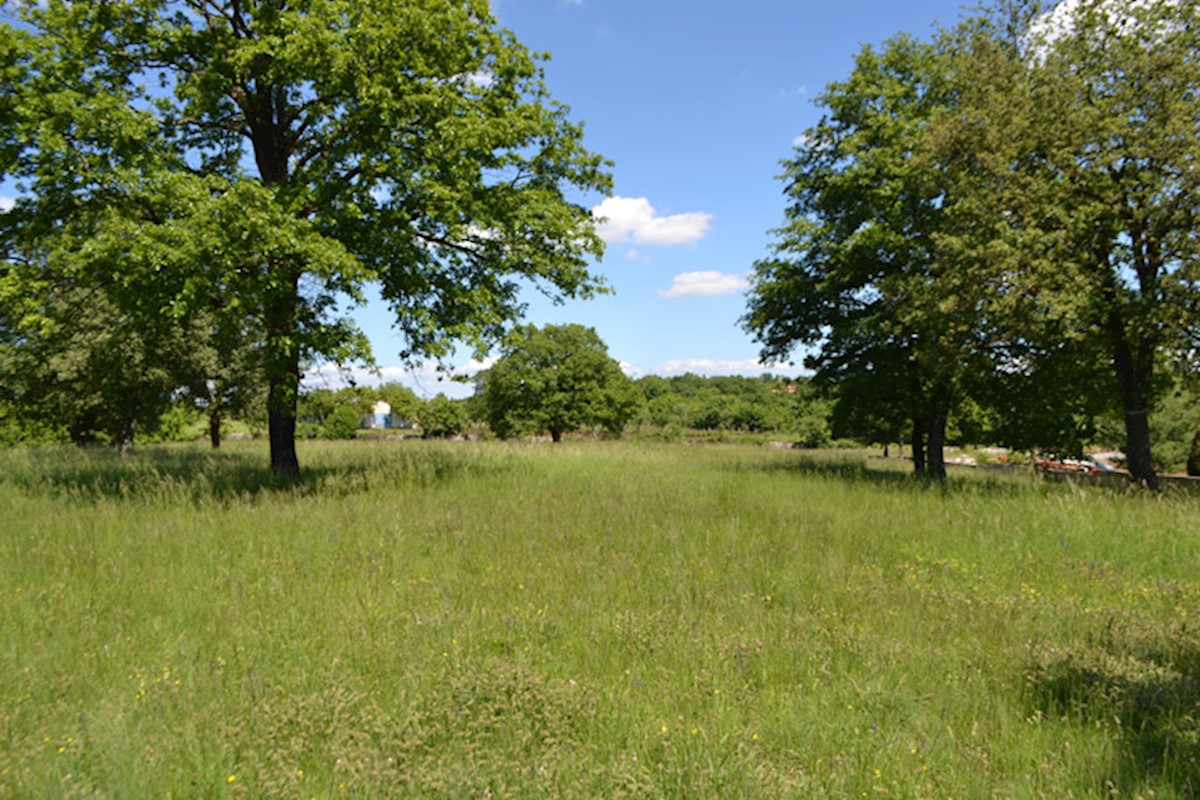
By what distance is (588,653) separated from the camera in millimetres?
4086

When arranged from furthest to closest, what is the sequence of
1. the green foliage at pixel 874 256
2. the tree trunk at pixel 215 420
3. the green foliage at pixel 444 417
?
the green foliage at pixel 444 417 < the tree trunk at pixel 215 420 < the green foliage at pixel 874 256

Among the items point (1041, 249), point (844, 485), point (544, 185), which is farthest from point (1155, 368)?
point (544, 185)

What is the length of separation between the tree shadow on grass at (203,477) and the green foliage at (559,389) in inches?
1251

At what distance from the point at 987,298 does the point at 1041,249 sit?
4.15 ft

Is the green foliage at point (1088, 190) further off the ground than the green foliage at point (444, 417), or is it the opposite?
the green foliage at point (1088, 190)

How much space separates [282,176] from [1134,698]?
13579mm

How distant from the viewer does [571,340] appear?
49656 mm

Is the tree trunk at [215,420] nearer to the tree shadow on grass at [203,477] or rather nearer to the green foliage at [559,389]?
the tree shadow on grass at [203,477]

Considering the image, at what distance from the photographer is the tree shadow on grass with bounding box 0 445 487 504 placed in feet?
30.0

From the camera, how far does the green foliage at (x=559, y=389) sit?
4666 centimetres

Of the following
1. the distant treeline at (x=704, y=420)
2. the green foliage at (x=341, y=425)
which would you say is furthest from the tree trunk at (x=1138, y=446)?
the green foliage at (x=341, y=425)

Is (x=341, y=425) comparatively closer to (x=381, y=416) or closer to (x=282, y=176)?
(x=381, y=416)

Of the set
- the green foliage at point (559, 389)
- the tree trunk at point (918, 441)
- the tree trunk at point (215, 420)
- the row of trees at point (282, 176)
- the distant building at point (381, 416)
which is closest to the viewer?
the row of trees at point (282, 176)

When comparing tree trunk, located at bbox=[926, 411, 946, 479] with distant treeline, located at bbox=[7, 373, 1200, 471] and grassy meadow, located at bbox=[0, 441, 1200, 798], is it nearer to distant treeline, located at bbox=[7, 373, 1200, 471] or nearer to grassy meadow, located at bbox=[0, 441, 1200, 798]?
distant treeline, located at bbox=[7, 373, 1200, 471]
